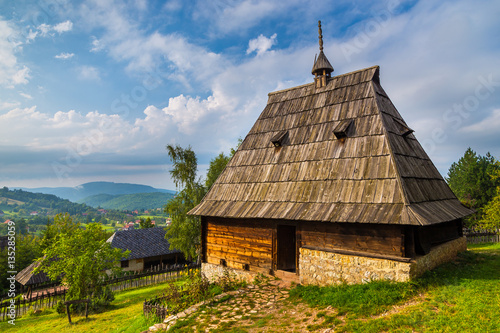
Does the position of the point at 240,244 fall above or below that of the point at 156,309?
above

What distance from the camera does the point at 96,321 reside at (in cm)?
1383

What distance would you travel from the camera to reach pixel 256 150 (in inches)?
588

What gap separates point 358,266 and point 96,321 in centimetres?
1316

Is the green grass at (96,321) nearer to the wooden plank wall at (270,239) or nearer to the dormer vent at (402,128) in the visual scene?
the wooden plank wall at (270,239)

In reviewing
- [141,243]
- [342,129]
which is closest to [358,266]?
[342,129]

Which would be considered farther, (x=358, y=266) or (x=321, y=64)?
(x=321, y=64)

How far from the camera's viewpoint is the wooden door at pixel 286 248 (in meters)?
12.2

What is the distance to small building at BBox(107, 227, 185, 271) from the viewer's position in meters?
32.1

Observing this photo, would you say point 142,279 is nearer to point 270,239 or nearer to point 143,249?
point 143,249

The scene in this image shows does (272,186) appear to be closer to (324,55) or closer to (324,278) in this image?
(324,278)

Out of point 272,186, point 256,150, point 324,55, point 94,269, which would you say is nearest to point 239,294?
point 272,186

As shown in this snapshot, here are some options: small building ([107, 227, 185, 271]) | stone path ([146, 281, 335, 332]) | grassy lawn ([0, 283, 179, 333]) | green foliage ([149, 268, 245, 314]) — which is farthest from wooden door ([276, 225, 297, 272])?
small building ([107, 227, 185, 271])

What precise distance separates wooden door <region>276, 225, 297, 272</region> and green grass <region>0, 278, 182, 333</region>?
5.80 m

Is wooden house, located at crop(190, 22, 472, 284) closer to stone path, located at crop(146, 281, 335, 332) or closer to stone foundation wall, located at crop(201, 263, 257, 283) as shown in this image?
stone foundation wall, located at crop(201, 263, 257, 283)
